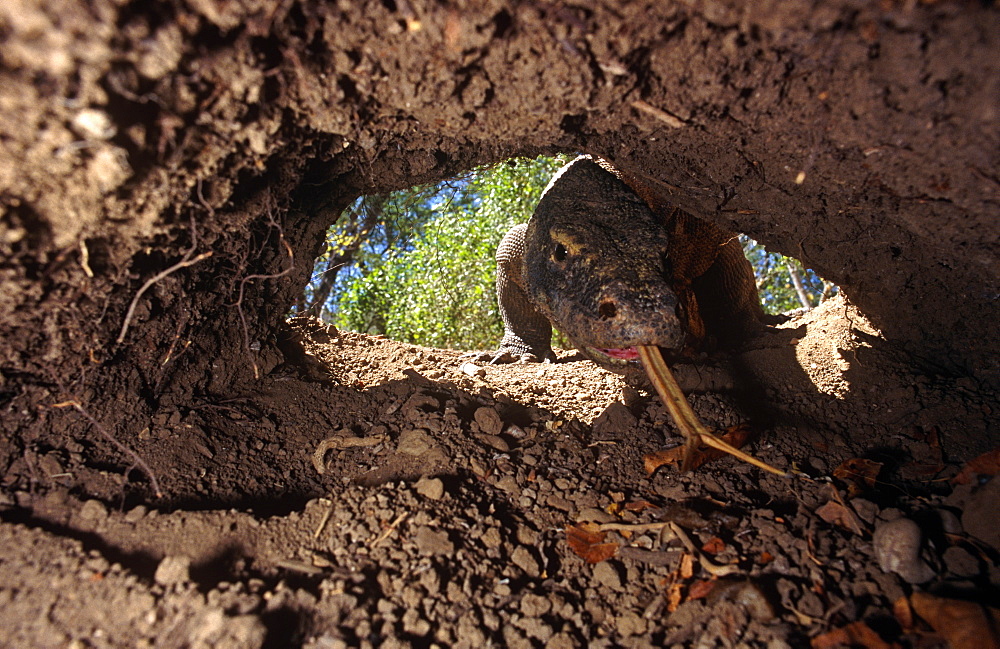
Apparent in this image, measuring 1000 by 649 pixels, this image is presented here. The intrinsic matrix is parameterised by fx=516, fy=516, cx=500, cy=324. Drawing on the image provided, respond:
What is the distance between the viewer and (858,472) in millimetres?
2211

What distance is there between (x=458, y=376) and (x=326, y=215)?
1.40 metres

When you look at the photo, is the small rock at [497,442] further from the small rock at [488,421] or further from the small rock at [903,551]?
the small rock at [903,551]

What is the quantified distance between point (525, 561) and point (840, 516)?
1.15 m

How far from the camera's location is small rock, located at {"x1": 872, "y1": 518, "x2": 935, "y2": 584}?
1.57 metres

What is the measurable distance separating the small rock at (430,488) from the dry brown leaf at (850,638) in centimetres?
126

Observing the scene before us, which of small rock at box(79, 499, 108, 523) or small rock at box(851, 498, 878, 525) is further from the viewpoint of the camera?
small rock at box(851, 498, 878, 525)

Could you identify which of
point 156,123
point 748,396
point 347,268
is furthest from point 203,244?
point 347,268

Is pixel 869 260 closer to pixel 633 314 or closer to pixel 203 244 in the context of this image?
pixel 633 314

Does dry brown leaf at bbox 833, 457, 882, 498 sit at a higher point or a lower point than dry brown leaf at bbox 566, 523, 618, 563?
higher

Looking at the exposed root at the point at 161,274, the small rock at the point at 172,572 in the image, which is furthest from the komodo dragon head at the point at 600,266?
the small rock at the point at 172,572

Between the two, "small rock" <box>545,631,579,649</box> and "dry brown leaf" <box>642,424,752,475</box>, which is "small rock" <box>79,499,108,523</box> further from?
"dry brown leaf" <box>642,424,752,475</box>

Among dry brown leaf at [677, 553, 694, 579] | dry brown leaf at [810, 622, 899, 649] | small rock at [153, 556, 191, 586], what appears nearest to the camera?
dry brown leaf at [810, 622, 899, 649]

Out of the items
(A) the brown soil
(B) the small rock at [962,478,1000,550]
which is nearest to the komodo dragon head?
(A) the brown soil

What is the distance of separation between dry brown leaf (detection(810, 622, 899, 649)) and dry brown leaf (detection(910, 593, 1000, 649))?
0.14m
